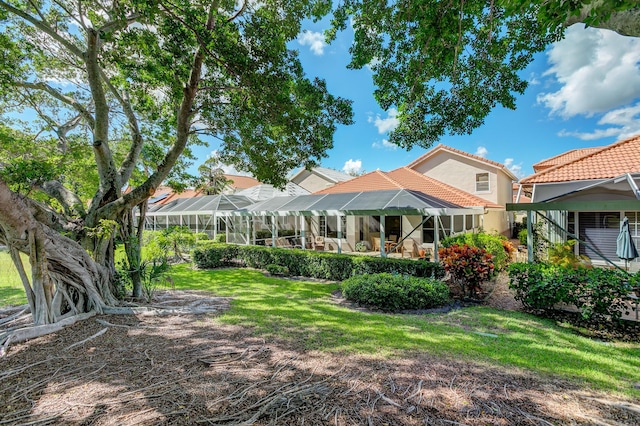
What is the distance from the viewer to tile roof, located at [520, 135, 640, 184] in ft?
33.9

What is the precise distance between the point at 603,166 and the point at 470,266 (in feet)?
25.4

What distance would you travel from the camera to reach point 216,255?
581 inches

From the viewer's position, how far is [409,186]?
59.0 feet

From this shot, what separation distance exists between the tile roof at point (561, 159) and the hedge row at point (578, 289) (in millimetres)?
15563

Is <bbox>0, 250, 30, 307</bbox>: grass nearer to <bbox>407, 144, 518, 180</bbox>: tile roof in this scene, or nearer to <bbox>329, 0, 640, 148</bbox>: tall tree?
<bbox>329, 0, 640, 148</bbox>: tall tree

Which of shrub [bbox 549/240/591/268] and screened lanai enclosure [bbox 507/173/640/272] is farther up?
screened lanai enclosure [bbox 507/173/640/272]

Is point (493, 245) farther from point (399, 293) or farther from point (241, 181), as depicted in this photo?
point (241, 181)

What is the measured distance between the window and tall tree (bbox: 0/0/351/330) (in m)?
17.2

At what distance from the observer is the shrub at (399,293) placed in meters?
7.54

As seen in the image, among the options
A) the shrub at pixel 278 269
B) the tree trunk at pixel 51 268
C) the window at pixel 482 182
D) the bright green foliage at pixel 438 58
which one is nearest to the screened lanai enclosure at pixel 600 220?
the bright green foliage at pixel 438 58

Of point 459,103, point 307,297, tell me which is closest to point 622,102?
point 459,103

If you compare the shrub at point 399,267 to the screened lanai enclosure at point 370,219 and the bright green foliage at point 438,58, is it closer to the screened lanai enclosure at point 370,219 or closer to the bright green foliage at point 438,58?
the screened lanai enclosure at point 370,219

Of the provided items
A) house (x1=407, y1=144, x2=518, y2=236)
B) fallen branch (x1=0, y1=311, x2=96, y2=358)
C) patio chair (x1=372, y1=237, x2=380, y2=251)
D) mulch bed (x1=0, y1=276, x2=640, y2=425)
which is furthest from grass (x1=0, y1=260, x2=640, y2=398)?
house (x1=407, y1=144, x2=518, y2=236)

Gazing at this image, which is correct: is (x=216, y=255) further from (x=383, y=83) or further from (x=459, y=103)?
(x=459, y=103)
